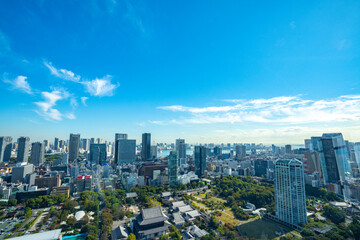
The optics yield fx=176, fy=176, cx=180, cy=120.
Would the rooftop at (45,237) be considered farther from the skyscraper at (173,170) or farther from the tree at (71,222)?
the skyscraper at (173,170)

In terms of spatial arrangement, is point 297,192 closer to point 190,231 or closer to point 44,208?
point 190,231

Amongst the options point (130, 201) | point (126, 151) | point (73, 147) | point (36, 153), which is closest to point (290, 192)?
point (130, 201)

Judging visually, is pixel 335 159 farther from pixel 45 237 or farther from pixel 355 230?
pixel 45 237

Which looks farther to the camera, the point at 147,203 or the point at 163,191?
the point at 163,191

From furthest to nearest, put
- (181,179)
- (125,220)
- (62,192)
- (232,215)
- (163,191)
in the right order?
(181,179) < (163,191) < (62,192) < (232,215) < (125,220)

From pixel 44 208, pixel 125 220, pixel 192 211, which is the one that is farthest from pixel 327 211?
pixel 44 208

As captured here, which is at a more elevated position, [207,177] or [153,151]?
[153,151]
